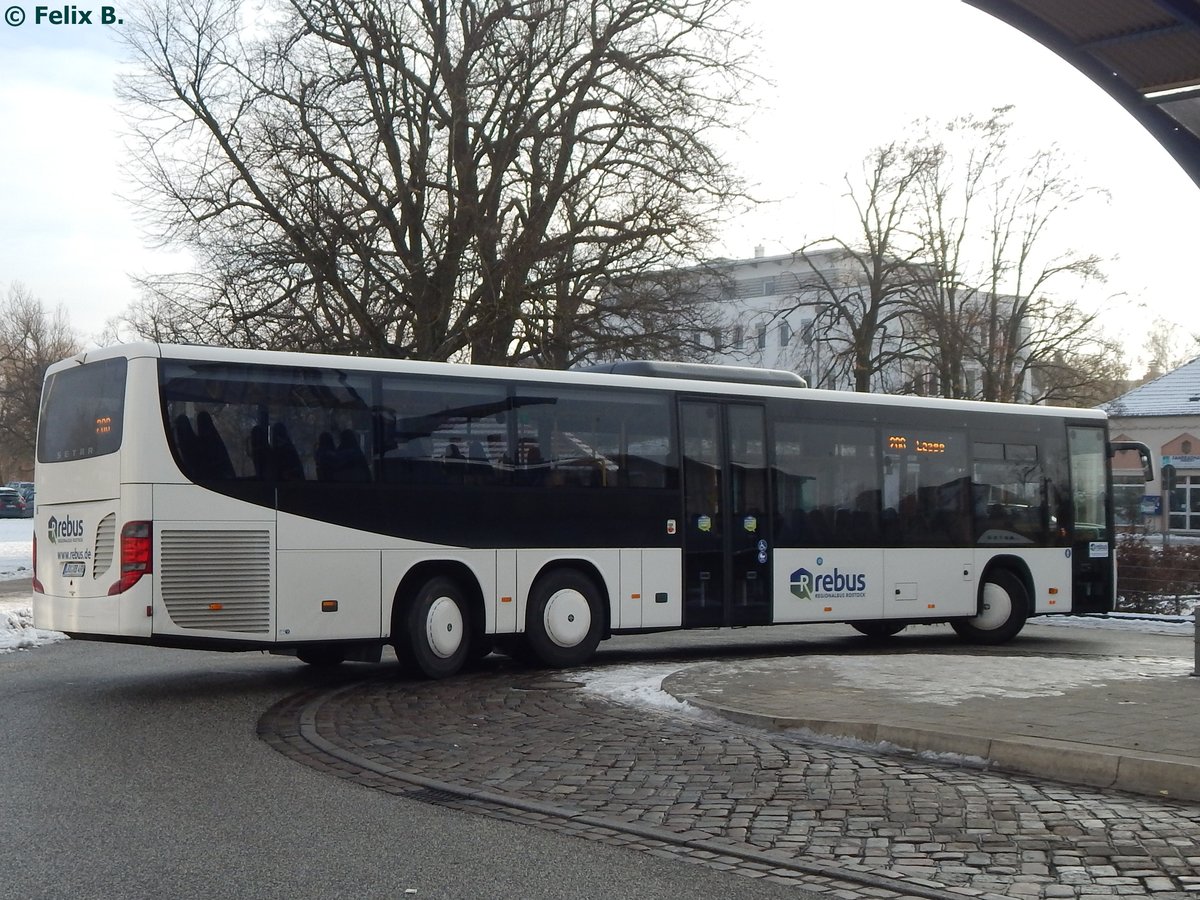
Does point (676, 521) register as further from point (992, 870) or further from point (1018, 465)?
point (992, 870)

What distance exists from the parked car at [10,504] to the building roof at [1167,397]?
48314mm

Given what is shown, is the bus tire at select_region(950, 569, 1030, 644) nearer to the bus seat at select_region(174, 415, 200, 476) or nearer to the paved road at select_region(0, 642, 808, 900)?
the bus seat at select_region(174, 415, 200, 476)

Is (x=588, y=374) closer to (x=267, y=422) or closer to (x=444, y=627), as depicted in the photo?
(x=444, y=627)

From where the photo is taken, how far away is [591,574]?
15.4m

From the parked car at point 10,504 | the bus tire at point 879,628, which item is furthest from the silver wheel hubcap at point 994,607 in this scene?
the parked car at point 10,504

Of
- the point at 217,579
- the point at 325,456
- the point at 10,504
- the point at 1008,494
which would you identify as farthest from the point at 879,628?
the point at 10,504

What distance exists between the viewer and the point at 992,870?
6434mm

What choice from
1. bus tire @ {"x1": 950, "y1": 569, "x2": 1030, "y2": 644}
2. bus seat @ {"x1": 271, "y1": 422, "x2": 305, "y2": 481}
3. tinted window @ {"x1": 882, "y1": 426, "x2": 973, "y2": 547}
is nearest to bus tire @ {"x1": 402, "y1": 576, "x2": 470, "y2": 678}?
bus seat @ {"x1": 271, "y1": 422, "x2": 305, "y2": 481}

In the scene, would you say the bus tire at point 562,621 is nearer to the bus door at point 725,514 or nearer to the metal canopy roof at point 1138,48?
the bus door at point 725,514

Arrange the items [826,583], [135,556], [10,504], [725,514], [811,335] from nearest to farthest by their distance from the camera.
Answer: [135,556] → [725,514] → [826,583] → [811,335] → [10,504]

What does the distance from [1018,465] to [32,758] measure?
1379 cm

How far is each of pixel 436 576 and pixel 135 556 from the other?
10.2 ft

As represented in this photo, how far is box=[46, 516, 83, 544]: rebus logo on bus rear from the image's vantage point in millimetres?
12641

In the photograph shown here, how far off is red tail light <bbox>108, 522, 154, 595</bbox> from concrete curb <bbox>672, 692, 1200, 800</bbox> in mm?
5599
